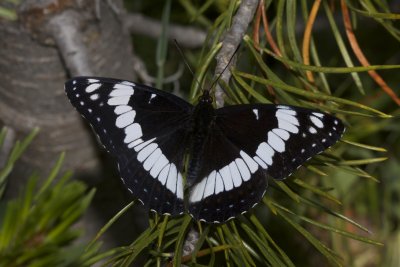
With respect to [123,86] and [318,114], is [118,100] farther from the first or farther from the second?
[318,114]

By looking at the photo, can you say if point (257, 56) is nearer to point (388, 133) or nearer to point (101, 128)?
point (101, 128)

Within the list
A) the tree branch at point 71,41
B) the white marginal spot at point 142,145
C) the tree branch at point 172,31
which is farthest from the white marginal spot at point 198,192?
the tree branch at point 172,31

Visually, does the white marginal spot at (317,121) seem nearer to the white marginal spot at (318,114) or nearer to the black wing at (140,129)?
the white marginal spot at (318,114)

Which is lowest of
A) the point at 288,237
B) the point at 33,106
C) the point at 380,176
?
the point at 288,237

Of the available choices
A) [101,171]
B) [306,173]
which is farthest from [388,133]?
[101,171]

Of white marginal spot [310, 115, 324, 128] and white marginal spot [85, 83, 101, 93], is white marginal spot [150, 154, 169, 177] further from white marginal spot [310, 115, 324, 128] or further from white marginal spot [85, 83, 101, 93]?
white marginal spot [310, 115, 324, 128]

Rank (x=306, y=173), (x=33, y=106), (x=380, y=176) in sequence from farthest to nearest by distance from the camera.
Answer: (x=380, y=176) → (x=306, y=173) → (x=33, y=106)

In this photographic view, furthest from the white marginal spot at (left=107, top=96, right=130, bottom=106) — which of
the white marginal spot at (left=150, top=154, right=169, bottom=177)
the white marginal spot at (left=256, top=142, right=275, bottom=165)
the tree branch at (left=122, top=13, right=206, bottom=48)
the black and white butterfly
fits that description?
the tree branch at (left=122, top=13, right=206, bottom=48)
